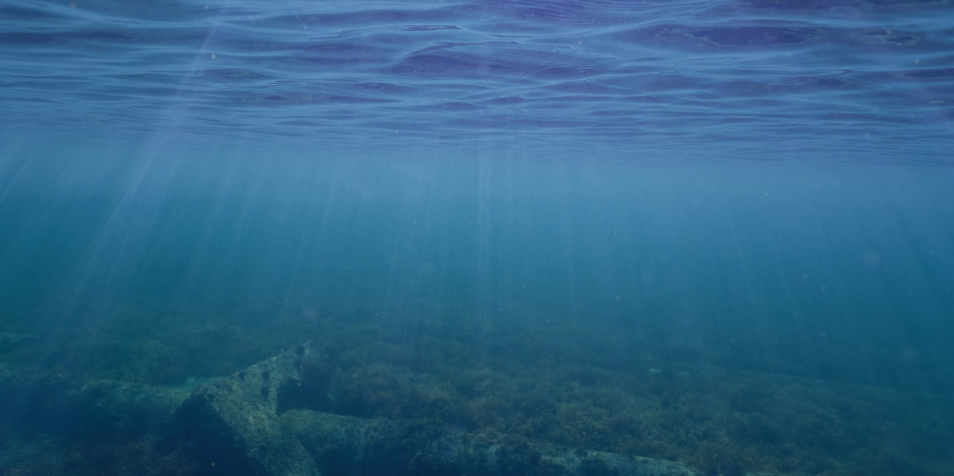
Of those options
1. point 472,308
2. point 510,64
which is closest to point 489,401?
point 510,64

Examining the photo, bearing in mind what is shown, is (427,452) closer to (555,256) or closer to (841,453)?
(841,453)

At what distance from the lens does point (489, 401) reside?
1060cm

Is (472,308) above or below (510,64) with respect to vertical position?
below

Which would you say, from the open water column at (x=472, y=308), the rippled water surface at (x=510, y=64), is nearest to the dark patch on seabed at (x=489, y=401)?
the open water column at (x=472, y=308)

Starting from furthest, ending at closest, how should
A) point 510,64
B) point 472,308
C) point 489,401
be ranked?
point 472,308
point 489,401
point 510,64

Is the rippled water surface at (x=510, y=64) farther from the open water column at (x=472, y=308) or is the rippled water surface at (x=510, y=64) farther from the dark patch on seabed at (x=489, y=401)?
the dark patch on seabed at (x=489, y=401)

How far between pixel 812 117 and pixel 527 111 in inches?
408

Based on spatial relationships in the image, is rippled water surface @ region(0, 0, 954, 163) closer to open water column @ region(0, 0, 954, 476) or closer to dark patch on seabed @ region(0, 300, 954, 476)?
open water column @ region(0, 0, 954, 476)

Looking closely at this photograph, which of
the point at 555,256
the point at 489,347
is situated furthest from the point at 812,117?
the point at 555,256

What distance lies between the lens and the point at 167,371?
42.7 ft

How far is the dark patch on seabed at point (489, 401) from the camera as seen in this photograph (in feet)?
27.6

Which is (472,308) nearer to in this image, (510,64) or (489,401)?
(489,401)

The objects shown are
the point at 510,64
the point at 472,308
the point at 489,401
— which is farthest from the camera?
the point at 472,308

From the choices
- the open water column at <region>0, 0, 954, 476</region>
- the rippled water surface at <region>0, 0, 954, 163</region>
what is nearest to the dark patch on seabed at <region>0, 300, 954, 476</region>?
the open water column at <region>0, 0, 954, 476</region>
